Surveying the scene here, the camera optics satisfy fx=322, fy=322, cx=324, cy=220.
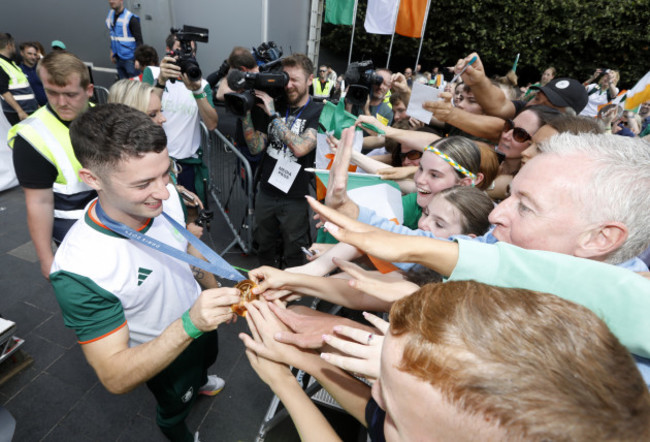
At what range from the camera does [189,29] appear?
3.92 metres

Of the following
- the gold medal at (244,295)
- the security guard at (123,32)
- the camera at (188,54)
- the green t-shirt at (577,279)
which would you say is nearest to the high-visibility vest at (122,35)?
the security guard at (123,32)

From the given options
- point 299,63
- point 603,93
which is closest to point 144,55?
point 299,63

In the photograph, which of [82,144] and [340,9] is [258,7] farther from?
[82,144]

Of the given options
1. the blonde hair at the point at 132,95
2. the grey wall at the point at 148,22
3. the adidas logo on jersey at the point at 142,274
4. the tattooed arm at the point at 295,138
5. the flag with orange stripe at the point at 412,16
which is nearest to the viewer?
the adidas logo on jersey at the point at 142,274

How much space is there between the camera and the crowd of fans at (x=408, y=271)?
1.95ft

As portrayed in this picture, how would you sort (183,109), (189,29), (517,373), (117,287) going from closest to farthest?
1. (517,373)
2. (117,287)
3. (189,29)
4. (183,109)

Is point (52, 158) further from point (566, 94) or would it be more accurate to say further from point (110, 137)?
point (566, 94)

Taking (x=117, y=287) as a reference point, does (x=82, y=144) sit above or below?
above

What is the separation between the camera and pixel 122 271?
5.31 ft

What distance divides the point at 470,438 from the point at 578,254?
2.90 ft

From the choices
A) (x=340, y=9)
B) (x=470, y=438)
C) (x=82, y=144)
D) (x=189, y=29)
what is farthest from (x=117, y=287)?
(x=340, y=9)

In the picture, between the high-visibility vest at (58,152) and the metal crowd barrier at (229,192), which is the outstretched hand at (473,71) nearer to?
the metal crowd barrier at (229,192)

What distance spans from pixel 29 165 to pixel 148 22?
9.70 m

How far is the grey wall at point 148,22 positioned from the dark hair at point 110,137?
32.6 feet
